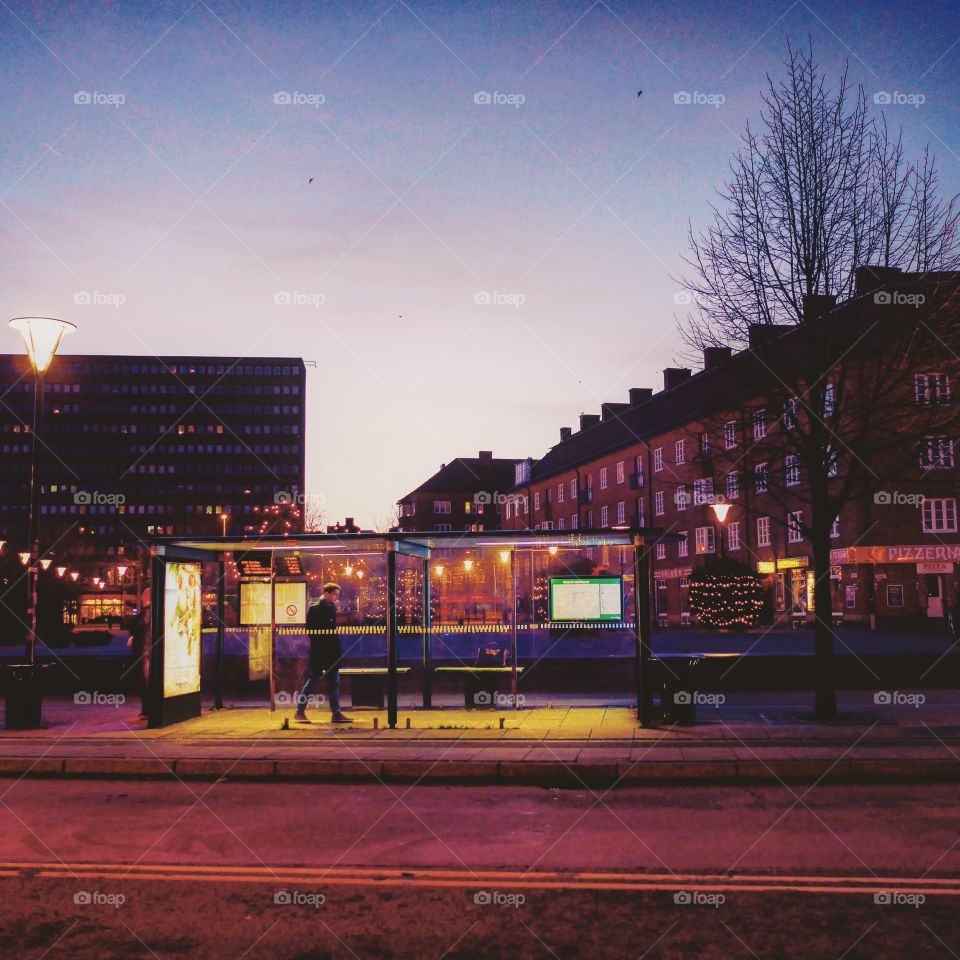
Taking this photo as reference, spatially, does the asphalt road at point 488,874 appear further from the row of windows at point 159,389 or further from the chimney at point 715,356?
the row of windows at point 159,389

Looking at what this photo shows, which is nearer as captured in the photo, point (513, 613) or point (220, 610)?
point (220, 610)

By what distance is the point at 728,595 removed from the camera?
92.8 ft

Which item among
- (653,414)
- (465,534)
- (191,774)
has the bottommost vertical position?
(191,774)

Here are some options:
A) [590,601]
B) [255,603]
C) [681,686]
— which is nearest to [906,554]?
[590,601]

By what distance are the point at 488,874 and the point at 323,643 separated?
26.3 feet

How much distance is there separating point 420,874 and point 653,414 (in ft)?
195

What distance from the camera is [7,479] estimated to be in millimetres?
122625

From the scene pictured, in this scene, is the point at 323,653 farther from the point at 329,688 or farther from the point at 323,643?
the point at 329,688

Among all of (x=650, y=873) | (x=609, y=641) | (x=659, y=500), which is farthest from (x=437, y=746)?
(x=659, y=500)

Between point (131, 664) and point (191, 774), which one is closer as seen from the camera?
point (191, 774)

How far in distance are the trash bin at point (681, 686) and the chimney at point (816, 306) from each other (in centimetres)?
498

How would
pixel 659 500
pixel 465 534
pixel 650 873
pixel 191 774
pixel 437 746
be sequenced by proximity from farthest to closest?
pixel 659 500 → pixel 465 534 → pixel 437 746 → pixel 191 774 → pixel 650 873

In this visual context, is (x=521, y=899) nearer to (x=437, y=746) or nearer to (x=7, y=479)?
(x=437, y=746)

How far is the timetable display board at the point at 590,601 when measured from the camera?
1441cm
